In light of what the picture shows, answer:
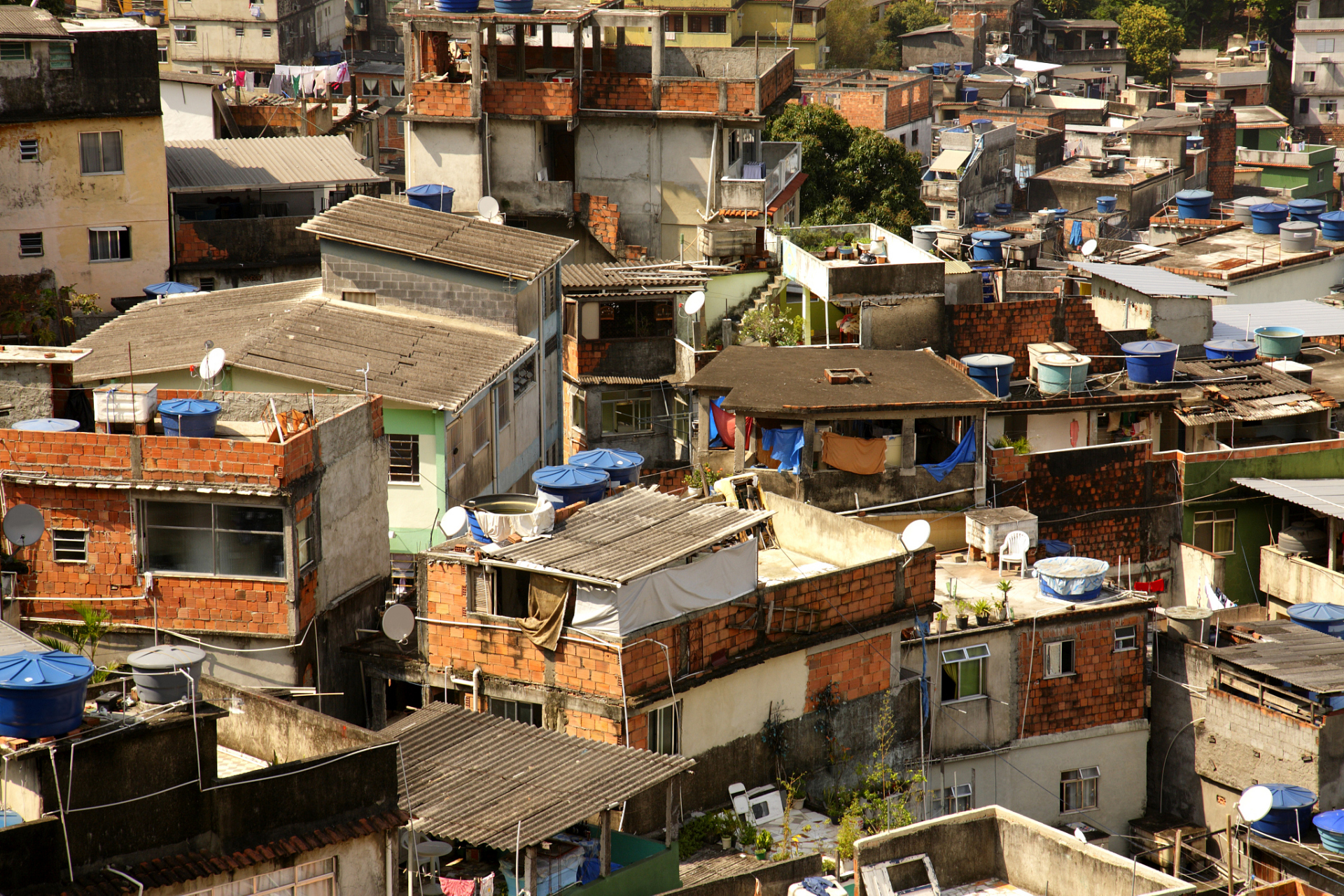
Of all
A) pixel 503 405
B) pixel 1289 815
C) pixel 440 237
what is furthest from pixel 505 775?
pixel 440 237

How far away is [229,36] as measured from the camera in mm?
92938

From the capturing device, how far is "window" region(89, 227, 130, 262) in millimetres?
50656

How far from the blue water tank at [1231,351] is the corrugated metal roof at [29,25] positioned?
1376 inches

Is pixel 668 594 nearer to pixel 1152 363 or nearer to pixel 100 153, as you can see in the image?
pixel 1152 363

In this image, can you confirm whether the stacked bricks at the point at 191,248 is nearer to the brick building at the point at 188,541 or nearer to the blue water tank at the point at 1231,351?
the brick building at the point at 188,541

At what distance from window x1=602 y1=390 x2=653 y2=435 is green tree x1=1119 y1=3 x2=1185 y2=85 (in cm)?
8890

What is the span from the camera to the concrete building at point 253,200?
2068 inches

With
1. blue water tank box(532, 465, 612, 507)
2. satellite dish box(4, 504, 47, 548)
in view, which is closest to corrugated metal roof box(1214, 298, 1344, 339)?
blue water tank box(532, 465, 612, 507)

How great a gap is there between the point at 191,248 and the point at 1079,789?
3086 cm

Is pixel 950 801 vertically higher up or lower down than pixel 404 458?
lower down

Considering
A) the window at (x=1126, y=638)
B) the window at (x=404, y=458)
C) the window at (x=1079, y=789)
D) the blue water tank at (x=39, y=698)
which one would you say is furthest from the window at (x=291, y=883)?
the window at (x=1126, y=638)

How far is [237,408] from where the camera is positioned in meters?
32.5

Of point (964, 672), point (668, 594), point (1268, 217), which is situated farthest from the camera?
point (1268, 217)

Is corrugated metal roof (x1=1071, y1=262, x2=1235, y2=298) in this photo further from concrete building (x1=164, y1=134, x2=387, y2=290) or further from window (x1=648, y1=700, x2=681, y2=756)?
window (x1=648, y1=700, x2=681, y2=756)
